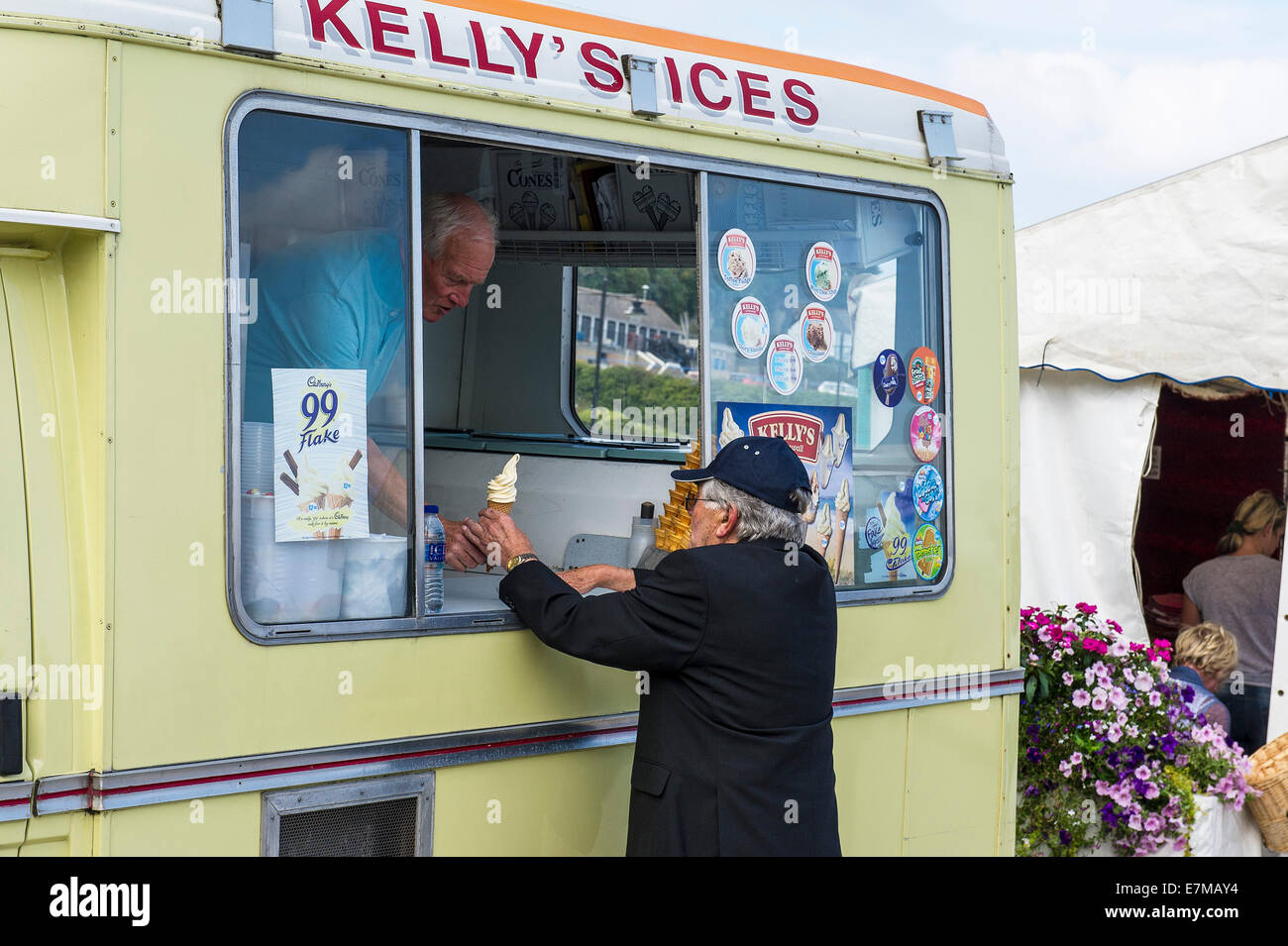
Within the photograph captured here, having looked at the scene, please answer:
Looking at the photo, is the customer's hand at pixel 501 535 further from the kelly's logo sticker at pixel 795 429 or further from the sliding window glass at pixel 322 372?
the kelly's logo sticker at pixel 795 429

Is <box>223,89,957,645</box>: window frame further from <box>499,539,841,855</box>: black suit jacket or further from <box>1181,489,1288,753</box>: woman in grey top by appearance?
<box>1181,489,1288,753</box>: woman in grey top

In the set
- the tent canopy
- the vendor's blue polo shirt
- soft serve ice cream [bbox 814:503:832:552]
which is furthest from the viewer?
the tent canopy

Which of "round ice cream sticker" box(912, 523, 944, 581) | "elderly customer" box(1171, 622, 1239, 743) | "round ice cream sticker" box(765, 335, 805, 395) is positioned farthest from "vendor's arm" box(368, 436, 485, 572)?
"elderly customer" box(1171, 622, 1239, 743)

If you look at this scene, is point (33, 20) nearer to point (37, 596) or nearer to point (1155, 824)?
point (37, 596)

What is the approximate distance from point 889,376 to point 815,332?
283 millimetres

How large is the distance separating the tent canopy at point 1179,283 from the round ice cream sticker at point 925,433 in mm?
2848

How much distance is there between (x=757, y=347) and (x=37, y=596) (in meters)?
1.91

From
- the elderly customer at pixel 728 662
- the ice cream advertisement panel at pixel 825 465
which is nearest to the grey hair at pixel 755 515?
the elderly customer at pixel 728 662

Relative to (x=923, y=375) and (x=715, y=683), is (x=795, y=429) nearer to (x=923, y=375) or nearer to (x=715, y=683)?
(x=923, y=375)

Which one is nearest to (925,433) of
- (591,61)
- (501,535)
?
(501,535)

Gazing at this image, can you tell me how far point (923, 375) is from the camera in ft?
12.0

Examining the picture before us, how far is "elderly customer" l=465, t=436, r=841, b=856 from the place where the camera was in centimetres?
273
